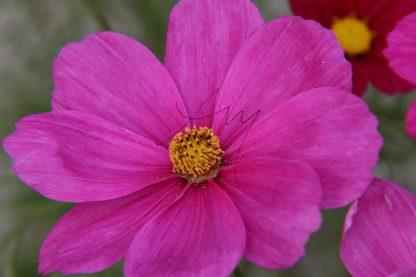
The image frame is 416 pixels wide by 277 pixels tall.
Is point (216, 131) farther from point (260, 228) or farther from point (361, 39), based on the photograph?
point (361, 39)

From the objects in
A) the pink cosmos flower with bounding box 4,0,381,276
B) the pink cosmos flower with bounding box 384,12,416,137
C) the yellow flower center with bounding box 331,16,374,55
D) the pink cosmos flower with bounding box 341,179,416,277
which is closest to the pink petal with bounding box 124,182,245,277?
the pink cosmos flower with bounding box 4,0,381,276

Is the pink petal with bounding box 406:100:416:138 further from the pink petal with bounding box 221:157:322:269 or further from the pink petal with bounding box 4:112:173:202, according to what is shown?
the pink petal with bounding box 4:112:173:202

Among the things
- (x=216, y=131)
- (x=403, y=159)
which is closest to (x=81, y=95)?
(x=216, y=131)

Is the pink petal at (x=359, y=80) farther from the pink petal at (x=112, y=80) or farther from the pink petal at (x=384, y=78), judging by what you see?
the pink petal at (x=112, y=80)

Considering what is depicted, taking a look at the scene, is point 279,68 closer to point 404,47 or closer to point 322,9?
point 404,47

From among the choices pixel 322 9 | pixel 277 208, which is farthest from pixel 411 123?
pixel 322 9

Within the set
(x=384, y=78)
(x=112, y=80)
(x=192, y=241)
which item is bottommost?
(x=384, y=78)
